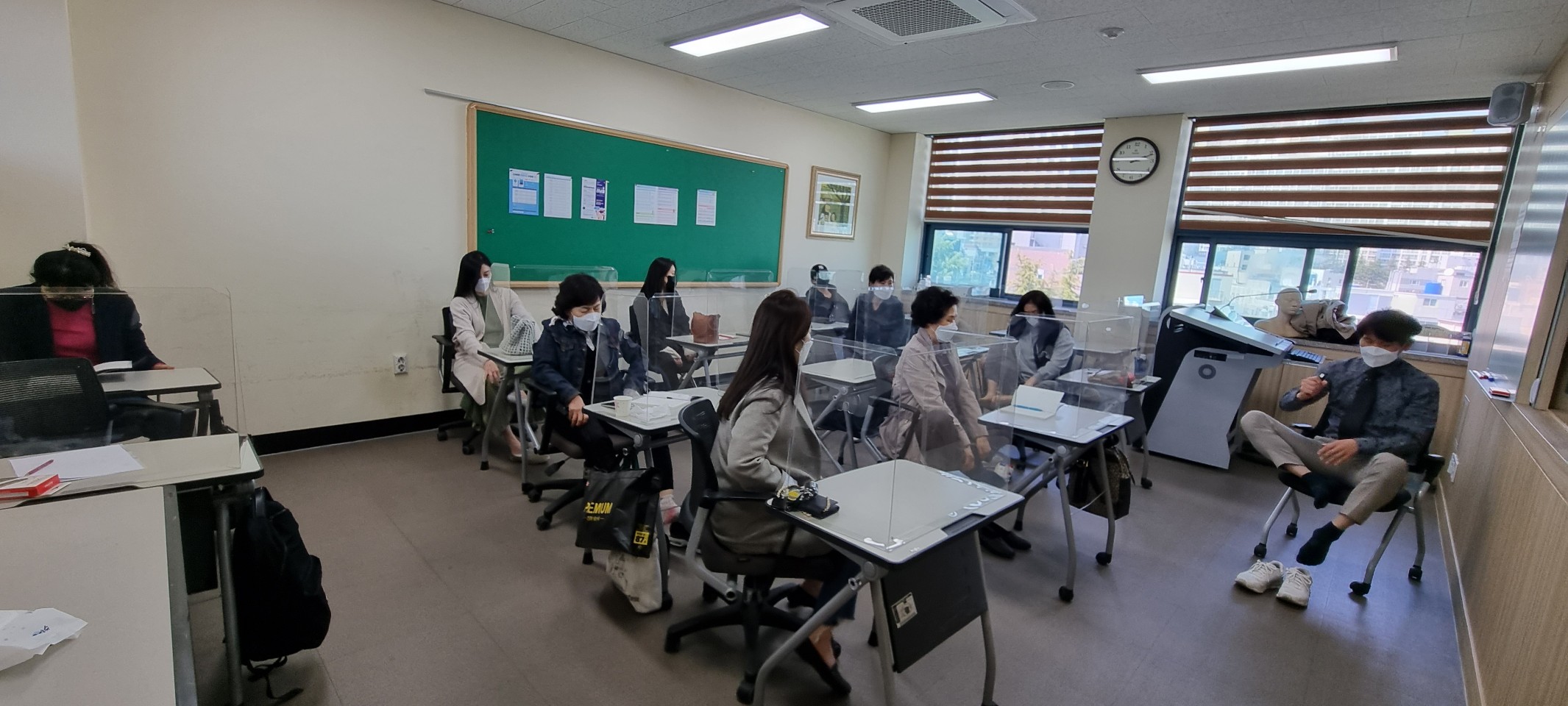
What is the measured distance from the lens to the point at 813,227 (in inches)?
→ 254

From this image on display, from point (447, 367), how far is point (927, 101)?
4070 millimetres

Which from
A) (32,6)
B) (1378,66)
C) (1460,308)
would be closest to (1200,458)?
(1460,308)

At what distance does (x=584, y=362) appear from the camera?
313 cm

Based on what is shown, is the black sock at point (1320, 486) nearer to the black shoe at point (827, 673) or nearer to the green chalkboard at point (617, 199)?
the black shoe at point (827, 673)

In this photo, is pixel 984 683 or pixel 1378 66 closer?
pixel 984 683

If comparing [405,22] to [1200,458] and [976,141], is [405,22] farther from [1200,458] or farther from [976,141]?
[1200,458]

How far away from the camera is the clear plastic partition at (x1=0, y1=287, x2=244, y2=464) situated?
6.30 ft

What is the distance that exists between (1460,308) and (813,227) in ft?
15.7

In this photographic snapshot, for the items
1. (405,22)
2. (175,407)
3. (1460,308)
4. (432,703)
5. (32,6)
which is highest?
(405,22)

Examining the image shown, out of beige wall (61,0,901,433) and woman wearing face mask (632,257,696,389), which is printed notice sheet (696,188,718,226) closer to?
beige wall (61,0,901,433)

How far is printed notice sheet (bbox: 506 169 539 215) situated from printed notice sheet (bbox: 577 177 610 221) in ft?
1.03

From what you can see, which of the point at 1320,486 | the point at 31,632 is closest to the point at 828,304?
the point at 1320,486

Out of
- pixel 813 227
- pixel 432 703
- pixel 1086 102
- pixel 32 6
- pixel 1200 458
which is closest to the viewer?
pixel 432 703

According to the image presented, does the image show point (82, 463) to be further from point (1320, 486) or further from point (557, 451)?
point (1320, 486)
